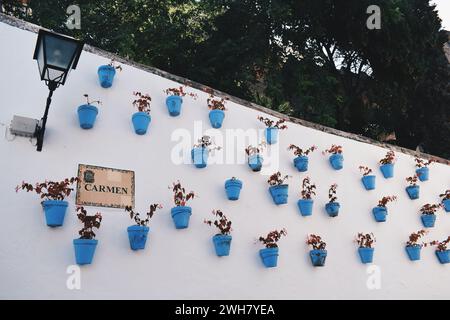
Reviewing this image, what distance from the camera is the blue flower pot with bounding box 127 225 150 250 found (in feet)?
12.1

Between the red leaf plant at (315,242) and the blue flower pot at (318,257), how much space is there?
0.07 metres

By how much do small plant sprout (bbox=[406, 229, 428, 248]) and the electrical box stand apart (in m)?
5.09

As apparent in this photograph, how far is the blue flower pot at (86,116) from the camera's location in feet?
12.9

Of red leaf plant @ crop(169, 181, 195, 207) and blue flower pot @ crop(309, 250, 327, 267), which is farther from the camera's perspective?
blue flower pot @ crop(309, 250, 327, 267)

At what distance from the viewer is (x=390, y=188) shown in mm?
6188

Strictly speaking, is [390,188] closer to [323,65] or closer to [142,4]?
[323,65]

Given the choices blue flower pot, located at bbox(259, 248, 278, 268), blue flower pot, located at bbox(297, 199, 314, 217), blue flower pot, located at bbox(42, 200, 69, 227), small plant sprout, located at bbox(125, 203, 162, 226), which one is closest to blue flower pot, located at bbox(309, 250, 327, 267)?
blue flower pot, located at bbox(297, 199, 314, 217)

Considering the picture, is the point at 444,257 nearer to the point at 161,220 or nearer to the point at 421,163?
the point at 421,163

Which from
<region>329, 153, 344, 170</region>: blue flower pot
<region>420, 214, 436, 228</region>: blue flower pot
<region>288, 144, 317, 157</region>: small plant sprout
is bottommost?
<region>420, 214, 436, 228</region>: blue flower pot

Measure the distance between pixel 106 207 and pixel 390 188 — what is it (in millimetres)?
4365

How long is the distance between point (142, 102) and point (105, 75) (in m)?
0.47

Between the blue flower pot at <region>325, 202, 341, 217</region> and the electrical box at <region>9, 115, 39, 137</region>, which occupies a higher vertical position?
the electrical box at <region>9, 115, 39, 137</region>

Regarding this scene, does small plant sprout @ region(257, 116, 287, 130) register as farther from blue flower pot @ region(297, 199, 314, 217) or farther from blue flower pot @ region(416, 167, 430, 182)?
blue flower pot @ region(416, 167, 430, 182)

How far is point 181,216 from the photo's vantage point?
4.04m
